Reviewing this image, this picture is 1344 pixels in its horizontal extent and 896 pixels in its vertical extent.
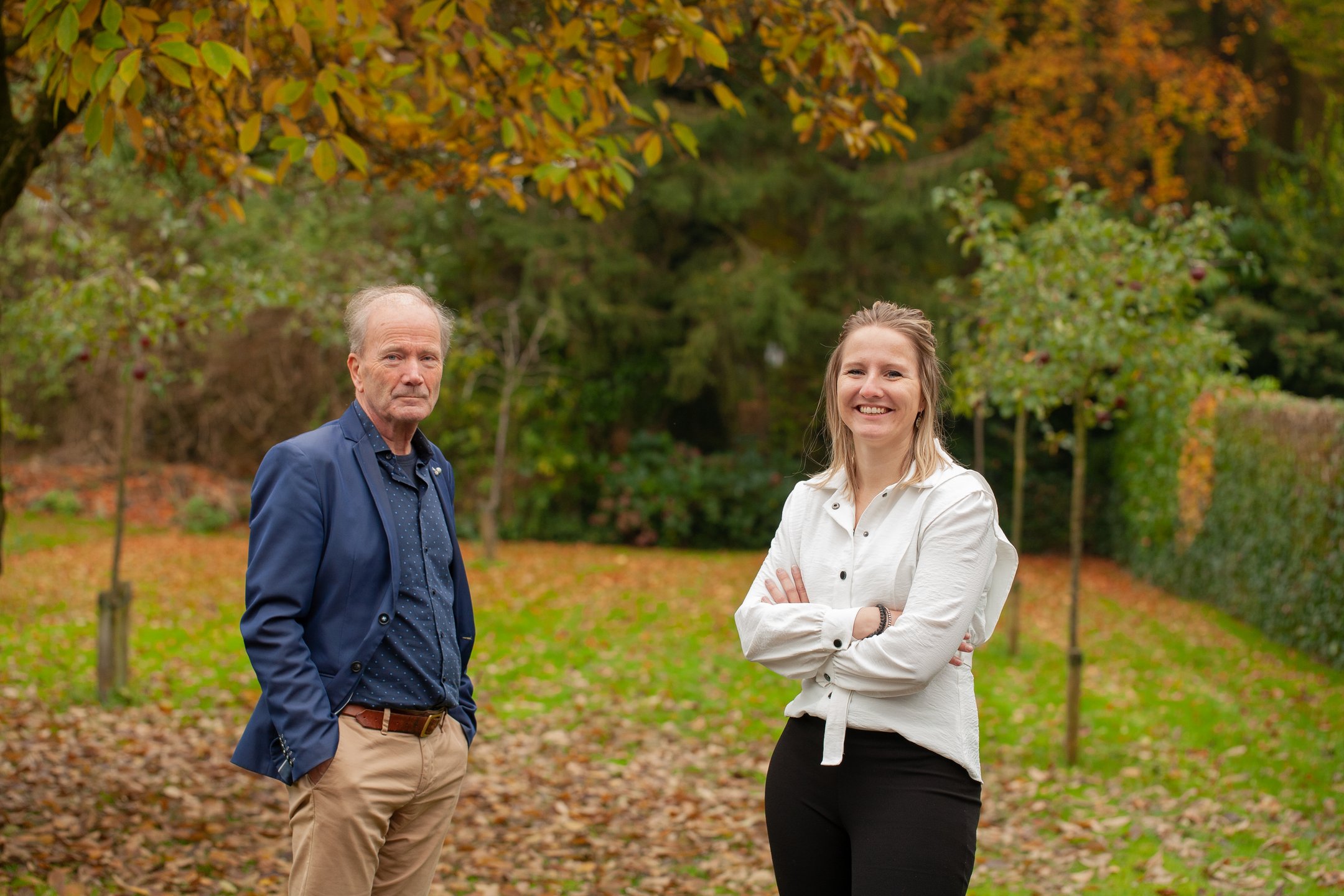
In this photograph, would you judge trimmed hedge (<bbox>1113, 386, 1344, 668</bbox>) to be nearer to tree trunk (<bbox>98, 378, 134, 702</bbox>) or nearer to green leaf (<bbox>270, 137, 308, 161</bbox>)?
green leaf (<bbox>270, 137, 308, 161</bbox>)

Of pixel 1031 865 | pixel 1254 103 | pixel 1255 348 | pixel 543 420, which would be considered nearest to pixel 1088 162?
pixel 1254 103

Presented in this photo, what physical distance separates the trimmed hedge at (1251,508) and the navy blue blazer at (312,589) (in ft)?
24.2

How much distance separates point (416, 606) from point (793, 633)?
92cm

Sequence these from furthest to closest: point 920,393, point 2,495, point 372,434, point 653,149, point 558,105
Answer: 1. point 2,495
2. point 653,149
3. point 558,105
4. point 372,434
5. point 920,393

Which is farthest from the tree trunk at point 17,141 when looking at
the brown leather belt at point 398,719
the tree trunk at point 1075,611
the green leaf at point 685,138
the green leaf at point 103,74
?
the tree trunk at point 1075,611

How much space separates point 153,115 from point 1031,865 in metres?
5.34

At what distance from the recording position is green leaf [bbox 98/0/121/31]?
3.25m

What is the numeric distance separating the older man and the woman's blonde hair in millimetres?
999

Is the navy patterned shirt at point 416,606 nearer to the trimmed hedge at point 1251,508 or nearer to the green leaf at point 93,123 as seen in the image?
the green leaf at point 93,123

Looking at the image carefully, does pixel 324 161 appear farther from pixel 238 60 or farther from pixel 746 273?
pixel 746 273

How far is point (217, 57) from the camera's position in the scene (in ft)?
11.0

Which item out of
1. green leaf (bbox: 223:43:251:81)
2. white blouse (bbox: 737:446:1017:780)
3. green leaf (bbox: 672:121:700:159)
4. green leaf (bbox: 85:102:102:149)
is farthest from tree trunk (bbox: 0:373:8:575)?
white blouse (bbox: 737:446:1017:780)

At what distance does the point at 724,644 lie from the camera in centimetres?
1011

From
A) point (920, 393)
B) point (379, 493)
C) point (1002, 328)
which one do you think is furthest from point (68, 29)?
point (1002, 328)
